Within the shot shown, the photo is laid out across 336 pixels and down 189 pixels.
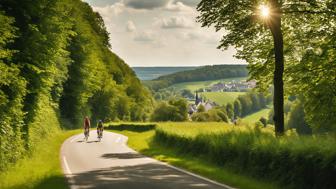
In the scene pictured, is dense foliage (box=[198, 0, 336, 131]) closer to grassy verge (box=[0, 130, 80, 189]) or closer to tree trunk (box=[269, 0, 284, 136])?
tree trunk (box=[269, 0, 284, 136])

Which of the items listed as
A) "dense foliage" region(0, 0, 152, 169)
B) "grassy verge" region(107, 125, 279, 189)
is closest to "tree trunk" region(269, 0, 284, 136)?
"grassy verge" region(107, 125, 279, 189)

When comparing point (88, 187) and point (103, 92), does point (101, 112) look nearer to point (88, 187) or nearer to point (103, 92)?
point (103, 92)

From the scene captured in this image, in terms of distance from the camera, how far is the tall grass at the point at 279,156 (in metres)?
14.1

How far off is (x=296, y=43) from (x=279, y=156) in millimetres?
16590

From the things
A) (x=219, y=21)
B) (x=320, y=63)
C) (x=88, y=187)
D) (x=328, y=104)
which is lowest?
(x=88, y=187)

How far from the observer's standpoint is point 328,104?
29641 mm

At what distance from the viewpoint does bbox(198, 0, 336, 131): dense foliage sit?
27203mm

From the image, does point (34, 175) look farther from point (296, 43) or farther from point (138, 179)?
point (296, 43)

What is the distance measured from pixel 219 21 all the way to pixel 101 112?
68.9m

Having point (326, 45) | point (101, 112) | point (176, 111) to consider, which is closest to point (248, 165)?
point (326, 45)

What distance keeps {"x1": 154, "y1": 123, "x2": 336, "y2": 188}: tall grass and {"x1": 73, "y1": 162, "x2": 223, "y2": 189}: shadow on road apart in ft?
6.91

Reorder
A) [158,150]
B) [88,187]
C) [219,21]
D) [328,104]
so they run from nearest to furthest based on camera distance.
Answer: [88,187] → [219,21] → [328,104] → [158,150]

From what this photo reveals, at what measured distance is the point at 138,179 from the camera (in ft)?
60.4

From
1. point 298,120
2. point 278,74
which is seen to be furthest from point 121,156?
point 298,120
